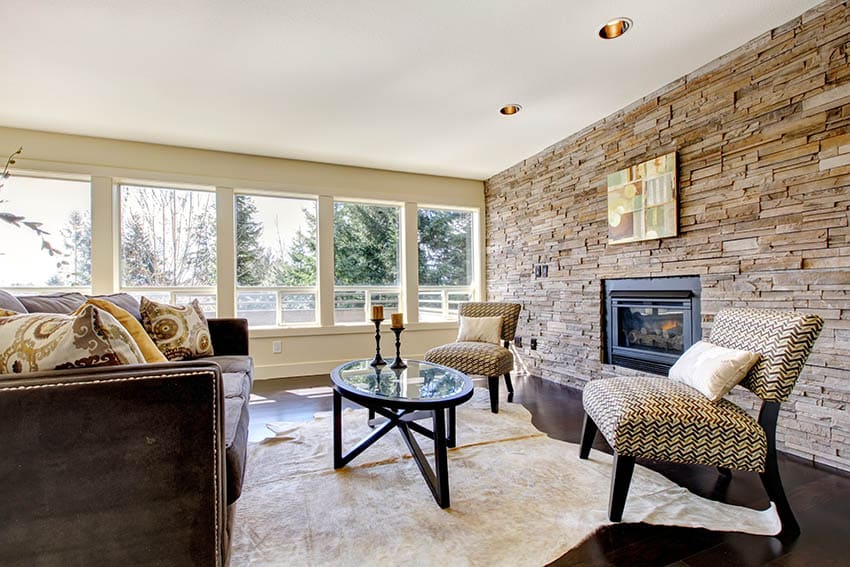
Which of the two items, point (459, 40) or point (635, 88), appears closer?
point (459, 40)

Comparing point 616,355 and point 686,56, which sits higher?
point 686,56

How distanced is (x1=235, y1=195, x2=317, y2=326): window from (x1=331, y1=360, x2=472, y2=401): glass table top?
6.82 ft

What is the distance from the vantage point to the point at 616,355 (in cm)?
325

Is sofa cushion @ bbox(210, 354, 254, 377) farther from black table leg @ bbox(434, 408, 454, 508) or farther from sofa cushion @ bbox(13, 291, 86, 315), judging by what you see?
black table leg @ bbox(434, 408, 454, 508)

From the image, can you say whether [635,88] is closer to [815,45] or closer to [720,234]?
[815,45]

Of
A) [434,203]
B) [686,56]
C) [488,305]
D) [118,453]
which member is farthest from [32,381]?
[434,203]

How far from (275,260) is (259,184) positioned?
822mm

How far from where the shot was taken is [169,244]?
153 inches

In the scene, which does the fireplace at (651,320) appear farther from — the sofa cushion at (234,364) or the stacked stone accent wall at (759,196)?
the sofa cushion at (234,364)

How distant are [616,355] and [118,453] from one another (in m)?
3.32

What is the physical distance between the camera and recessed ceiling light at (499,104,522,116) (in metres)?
3.07

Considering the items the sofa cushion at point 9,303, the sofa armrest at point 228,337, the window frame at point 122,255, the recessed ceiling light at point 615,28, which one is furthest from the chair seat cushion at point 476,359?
the window frame at point 122,255

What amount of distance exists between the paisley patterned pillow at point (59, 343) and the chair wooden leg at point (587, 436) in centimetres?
202

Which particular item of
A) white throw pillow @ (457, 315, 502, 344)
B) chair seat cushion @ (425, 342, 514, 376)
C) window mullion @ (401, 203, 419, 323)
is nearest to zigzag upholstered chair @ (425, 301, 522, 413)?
chair seat cushion @ (425, 342, 514, 376)
